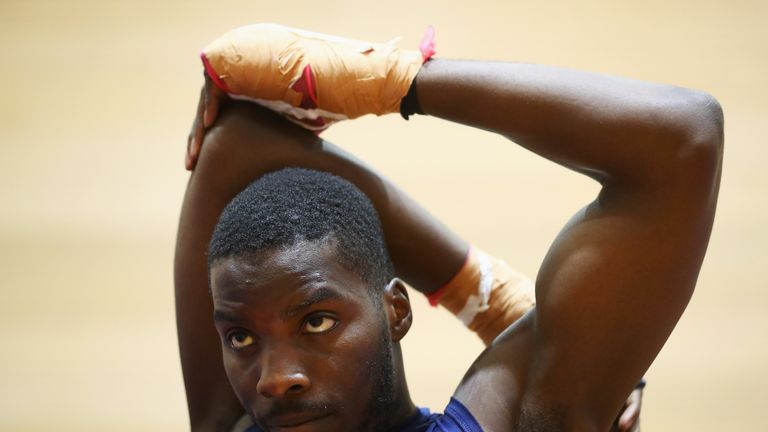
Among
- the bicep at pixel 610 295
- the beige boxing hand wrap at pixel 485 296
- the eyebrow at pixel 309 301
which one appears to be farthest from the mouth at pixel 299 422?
the beige boxing hand wrap at pixel 485 296

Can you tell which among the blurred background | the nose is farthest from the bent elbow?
the blurred background

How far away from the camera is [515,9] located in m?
2.97

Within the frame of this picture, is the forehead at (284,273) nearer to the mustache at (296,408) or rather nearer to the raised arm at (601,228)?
the mustache at (296,408)

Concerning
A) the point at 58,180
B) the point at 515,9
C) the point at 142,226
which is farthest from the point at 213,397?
the point at 515,9

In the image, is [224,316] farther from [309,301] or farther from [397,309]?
[397,309]

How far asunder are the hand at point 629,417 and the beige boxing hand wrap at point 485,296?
20 centimetres

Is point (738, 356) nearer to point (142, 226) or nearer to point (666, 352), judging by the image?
point (666, 352)

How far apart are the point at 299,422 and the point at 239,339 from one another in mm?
124

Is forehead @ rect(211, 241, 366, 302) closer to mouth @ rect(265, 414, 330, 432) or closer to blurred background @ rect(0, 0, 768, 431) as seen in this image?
mouth @ rect(265, 414, 330, 432)

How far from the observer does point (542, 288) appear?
115cm

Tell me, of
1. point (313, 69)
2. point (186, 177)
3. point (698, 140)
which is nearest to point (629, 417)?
point (698, 140)

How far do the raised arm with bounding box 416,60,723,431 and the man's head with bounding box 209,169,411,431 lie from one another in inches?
6.3

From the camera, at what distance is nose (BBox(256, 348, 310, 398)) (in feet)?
3.45

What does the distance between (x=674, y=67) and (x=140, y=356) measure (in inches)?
68.5
